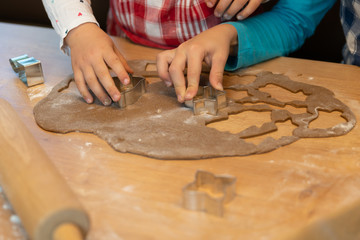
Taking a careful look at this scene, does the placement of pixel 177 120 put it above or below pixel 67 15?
below

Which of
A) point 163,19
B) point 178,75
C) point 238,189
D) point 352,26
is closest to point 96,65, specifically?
point 178,75

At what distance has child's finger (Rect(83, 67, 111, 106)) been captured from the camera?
814 millimetres

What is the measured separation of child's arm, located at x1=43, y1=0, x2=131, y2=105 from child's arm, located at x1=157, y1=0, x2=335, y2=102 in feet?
0.36

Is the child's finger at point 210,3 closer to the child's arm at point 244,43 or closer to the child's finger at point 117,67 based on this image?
the child's arm at point 244,43

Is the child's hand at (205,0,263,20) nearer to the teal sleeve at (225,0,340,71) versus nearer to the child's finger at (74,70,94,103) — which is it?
the teal sleeve at (225,0,340,71)

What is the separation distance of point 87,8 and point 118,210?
0.63 m

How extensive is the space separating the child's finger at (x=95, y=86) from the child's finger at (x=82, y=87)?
0.01 m

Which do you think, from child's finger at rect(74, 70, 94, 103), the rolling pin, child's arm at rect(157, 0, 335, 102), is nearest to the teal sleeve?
child's arm at rect(157, 0, 335, 102)

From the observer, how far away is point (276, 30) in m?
1.03

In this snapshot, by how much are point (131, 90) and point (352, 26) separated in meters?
0.60

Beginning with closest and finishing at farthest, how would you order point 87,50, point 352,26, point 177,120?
point 177,120 → point 87,50 → point 352,26

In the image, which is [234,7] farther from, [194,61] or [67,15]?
[67,15]

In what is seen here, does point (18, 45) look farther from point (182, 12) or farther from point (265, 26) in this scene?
point (265, 26)

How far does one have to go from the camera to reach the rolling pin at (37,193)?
454mm
